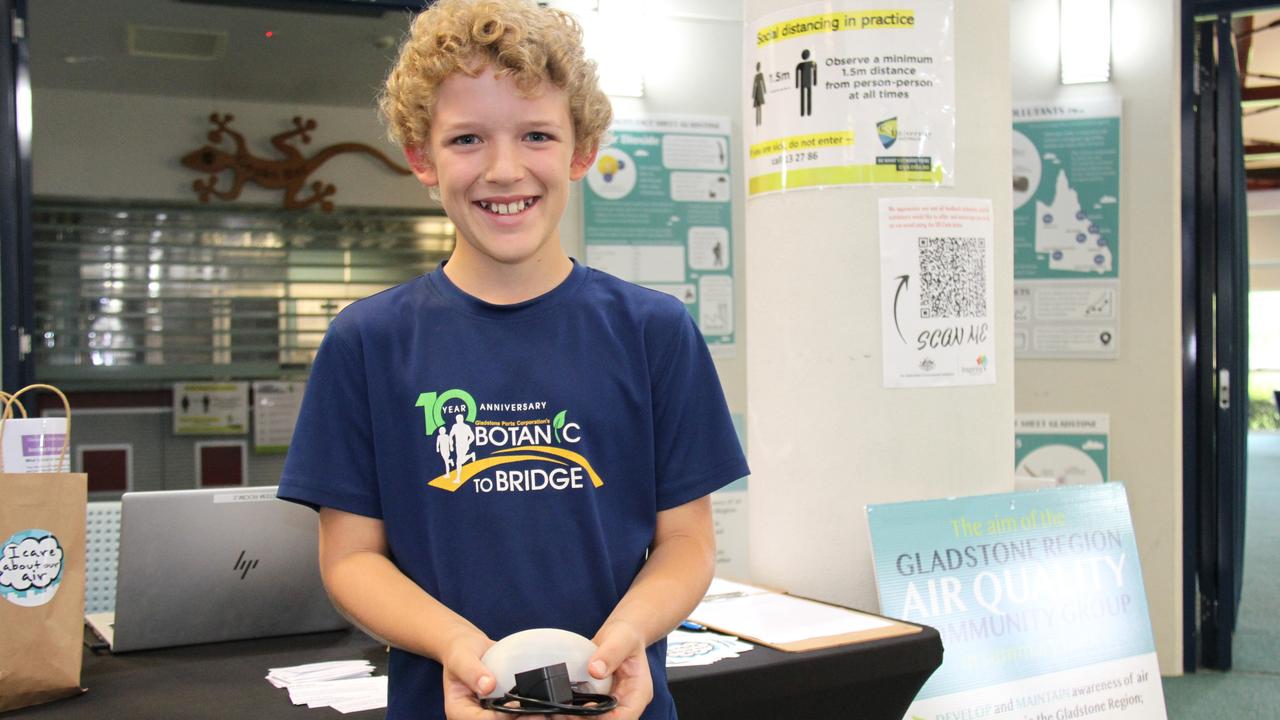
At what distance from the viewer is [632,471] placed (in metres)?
1.16

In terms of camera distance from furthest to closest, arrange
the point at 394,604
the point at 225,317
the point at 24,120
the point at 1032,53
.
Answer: the point at 225,317
the point at 1032,53
the point at 24,120
the point at 394,604

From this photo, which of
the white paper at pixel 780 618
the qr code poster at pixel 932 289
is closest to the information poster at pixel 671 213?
the qr code poster at pixel 932 289

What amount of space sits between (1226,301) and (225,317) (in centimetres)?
560

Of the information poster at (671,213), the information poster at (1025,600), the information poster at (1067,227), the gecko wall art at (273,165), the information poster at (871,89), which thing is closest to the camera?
the information poster at (1025,600)

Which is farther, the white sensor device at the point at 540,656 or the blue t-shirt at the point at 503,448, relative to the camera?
the blue t-shirt at the point at 503,448

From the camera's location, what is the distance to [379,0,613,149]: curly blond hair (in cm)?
111

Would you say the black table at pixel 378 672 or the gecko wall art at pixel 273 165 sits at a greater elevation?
the gecko wall art at pixel 273 165

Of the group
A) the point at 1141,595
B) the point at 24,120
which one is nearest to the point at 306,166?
the point at 24,120

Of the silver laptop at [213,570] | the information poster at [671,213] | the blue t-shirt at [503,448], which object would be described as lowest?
the silver laptop at [213,570]

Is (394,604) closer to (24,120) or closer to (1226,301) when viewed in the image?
(24,120)

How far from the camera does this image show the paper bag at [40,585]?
1580 mm

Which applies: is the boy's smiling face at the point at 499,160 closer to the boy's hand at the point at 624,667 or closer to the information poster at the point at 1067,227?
the boy's hand at the point at 624,667

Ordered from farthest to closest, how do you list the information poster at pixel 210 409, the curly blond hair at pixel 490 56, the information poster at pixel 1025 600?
the information poster at pixel 210 409, the information poster at pixel 1025 600, the curly blond hair at pixel 490 56

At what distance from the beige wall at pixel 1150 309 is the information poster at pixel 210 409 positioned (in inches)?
196
